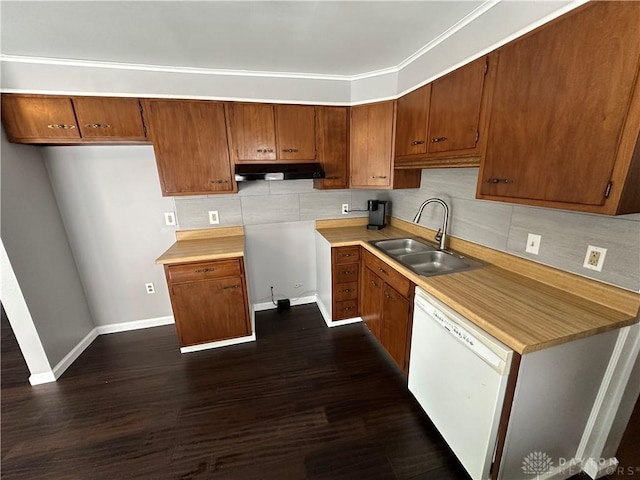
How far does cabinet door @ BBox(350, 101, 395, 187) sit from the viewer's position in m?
2.30

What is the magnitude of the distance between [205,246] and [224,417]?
4.61ft

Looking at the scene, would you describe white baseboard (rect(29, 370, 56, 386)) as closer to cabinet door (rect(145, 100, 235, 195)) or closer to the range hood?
cabinet door (rect(145, 100, 235, 195))

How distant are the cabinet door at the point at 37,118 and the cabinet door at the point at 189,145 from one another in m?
0.56

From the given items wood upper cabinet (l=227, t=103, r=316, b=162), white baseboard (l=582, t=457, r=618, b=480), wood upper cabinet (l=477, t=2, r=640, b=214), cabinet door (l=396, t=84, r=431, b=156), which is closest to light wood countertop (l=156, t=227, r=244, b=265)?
wood upper cabinet (l=227, t=103, r=316, b=162)

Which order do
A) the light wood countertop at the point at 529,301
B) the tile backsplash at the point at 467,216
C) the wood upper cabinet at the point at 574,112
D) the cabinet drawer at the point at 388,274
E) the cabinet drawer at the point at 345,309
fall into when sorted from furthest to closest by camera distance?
the cabinet drawer at the point at 345,309, the cabinet drawer at the point at 388,274, the tile backsplash at the point at 467,216, the light wood countertop at the point at 529,301, the wood upper cabinet at the point at 574,112

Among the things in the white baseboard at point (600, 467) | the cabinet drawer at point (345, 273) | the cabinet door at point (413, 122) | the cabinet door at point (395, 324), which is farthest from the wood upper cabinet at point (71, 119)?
the white baseboard at point (600, 467)

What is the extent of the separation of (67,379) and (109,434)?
87cm

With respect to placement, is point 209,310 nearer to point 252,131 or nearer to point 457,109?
point 252,131

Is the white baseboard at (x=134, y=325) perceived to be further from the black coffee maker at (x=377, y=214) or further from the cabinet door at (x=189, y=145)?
the black coffee maker at (x=377, y=214)

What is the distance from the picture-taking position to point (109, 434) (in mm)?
1632

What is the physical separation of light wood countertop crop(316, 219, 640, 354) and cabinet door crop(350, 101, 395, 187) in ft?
3.41

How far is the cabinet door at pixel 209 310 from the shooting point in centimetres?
221

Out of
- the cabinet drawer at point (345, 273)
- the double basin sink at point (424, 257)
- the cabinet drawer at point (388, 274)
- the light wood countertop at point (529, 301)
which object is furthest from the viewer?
the cabinet drawer at point (345, 273)

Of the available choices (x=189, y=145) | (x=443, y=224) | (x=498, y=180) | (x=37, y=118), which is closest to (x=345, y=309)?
(x=443, y=224)
